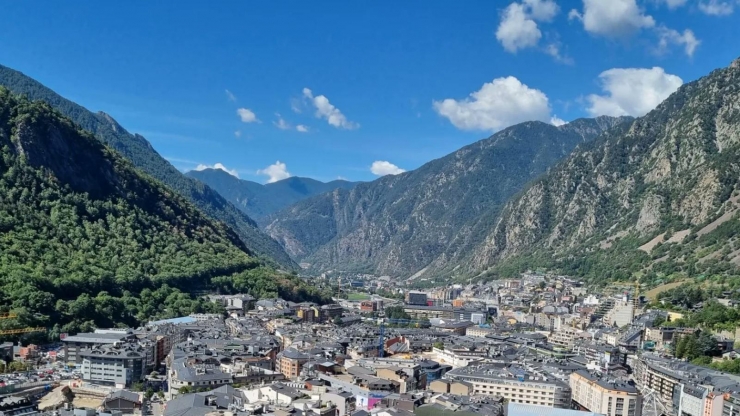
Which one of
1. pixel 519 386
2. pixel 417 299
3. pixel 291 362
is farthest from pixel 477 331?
pixel 417 299

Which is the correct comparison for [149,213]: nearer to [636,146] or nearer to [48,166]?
[48,166]

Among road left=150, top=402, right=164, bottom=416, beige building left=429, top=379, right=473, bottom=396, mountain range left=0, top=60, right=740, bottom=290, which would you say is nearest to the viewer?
road left=150, top=402, right=164, bottom=416

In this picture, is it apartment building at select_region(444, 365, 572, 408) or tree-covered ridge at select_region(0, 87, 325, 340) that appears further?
tree-covered ridge at select_region(0, 87, 325, 340)

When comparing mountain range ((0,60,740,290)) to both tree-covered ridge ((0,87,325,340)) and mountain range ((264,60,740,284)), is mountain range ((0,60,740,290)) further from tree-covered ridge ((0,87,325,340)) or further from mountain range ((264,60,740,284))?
tree-covered ridge ((0,87,325,340))

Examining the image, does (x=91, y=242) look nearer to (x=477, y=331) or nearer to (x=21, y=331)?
(x=21, y=331)

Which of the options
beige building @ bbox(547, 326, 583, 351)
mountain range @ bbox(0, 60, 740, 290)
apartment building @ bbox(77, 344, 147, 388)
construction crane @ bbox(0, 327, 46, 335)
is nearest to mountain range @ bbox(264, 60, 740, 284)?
mountain range @ bbox(0, 60, 740, 290)

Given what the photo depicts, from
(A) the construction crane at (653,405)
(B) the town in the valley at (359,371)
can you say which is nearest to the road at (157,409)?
(B) the town in the valley at (359,371)

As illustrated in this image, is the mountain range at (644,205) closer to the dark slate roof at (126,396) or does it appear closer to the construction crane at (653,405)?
the construction crane at (653,405)
